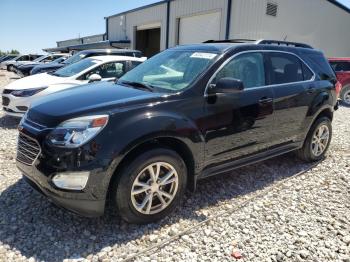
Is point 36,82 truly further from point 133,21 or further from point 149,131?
point 133,21

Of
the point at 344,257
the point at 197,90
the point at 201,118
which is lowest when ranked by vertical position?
the point at 344,257

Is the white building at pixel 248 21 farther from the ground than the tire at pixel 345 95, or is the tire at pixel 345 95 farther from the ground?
the white building at pixel 248 21

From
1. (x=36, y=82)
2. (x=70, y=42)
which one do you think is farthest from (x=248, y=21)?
(x=70, y=42)

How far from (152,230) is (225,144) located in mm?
1234

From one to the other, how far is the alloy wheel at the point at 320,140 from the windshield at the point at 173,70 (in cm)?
244

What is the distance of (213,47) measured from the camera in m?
3.97

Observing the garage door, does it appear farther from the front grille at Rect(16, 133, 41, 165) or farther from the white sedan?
the front grille at Rect(16, 133, 41, 165)

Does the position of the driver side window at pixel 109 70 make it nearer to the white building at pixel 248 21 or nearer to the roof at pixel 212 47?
the roof at pixel 212 47

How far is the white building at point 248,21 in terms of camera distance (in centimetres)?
1714

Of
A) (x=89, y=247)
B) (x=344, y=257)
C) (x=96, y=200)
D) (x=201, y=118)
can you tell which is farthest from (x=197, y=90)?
(x=344, y=257)

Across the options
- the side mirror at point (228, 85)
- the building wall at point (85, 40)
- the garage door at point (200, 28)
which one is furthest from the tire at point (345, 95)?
the building wall at point (85, 40)

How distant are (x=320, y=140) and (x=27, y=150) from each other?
4.33 metres

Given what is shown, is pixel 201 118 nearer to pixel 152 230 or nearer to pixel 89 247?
pixel 152 230

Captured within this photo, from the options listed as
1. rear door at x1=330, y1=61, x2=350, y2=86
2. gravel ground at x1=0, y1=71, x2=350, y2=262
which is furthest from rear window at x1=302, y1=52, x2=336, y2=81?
rear door at x1=330, y1=61, x2=350, y2=86
